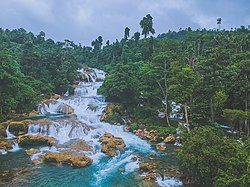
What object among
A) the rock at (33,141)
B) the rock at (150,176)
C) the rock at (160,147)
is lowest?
the rock at (150,176)

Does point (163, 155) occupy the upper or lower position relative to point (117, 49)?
→ lower

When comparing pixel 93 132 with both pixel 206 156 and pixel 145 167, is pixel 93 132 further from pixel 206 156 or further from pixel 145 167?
pixel 206 156

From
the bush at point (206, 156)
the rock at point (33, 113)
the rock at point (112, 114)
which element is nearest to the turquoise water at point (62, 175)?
the bush at point (206, 156)

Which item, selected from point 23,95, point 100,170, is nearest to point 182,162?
point 100,170

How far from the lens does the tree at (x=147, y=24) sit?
181 feet

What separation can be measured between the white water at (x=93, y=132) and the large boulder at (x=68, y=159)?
0.88m

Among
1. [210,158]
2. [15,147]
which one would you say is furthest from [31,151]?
[210,158]

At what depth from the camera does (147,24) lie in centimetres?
5525

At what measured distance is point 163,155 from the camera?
21.0 meters

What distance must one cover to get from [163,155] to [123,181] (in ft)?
20.4

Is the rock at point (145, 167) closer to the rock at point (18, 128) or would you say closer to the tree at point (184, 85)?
the tree at point (184, 85)

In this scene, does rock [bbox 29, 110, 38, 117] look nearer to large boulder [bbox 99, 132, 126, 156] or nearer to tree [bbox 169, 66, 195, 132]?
large boulder [bbox 99, 132, 126, 156]

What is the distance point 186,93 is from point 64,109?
18.0 meters

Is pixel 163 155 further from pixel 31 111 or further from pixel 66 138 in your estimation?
pixel 31 111
